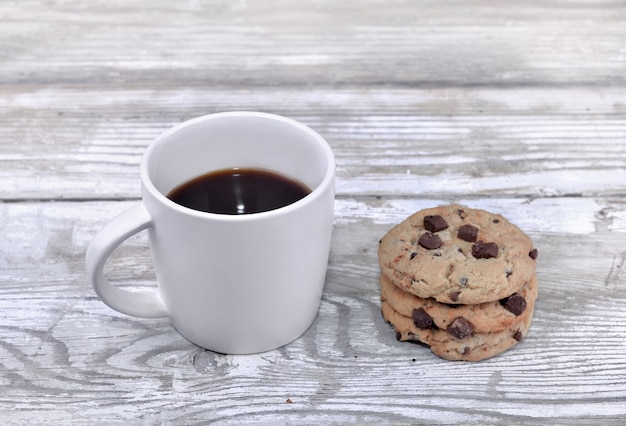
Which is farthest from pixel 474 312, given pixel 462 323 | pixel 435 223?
pixel 435 223

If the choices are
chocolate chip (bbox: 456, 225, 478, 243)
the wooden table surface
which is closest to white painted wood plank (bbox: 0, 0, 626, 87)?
the wooden table surface

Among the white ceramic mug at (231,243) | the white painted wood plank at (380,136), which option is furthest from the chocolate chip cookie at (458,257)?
the white painted wood plank at (380,136)

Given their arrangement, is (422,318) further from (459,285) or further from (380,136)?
(380,136)

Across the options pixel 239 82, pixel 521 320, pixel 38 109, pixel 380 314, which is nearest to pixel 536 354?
pixel 521 320

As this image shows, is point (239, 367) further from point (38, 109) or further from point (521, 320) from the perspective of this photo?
point (38, 109)

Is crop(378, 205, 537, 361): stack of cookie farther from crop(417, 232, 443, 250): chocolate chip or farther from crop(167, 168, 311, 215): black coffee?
crop(167, 168, 311, 215): black coffee

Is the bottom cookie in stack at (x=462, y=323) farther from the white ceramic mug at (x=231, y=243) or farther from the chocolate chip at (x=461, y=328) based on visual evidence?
the white ceramic mug at (x=231, y=243)
